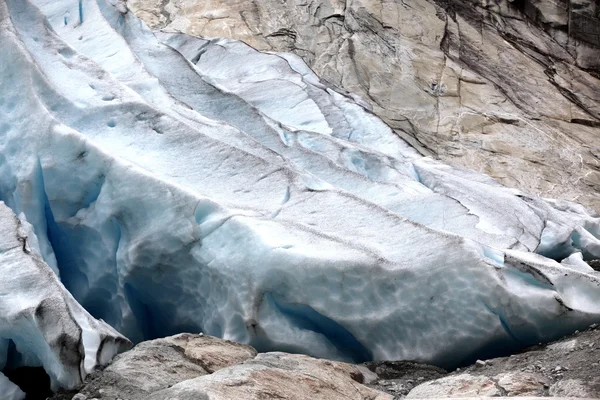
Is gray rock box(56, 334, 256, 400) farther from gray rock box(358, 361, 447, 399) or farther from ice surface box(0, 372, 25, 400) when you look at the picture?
gray rock box(358, 361, 447, 399)

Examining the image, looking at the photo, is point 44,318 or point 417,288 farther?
point 417,288

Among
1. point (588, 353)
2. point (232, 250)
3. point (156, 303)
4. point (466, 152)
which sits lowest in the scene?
point (466, 152)

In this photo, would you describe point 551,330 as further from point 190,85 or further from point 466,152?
point 466,152

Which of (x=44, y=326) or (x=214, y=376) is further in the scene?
(x=44, y=326)

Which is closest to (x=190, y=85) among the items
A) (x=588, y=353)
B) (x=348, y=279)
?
(x=348, y=279)

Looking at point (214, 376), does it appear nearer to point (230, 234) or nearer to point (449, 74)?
point (230, 234)

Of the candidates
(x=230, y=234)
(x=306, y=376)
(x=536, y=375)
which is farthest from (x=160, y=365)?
(x=536, y=375)
